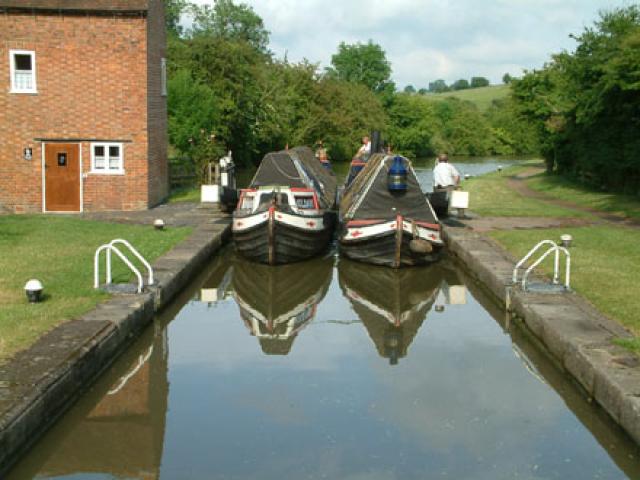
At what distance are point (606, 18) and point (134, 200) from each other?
680 inches

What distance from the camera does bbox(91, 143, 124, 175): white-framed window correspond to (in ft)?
75.2

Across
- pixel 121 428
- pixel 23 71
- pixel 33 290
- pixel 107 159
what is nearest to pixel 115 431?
pixel 121 428

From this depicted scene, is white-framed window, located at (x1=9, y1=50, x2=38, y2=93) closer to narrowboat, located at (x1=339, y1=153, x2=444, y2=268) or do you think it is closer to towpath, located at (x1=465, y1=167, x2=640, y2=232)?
narrowboat, located at (x1=339, y1=153, x2=444, y2=268)

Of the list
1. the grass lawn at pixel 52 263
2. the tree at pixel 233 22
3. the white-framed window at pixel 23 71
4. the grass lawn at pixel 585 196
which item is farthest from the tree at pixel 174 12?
the grass lawn at pixel 52 263

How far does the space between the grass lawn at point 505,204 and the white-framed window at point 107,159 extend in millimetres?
9972

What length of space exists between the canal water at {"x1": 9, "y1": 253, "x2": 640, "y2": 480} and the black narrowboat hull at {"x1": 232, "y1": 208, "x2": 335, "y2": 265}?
3.21 meters

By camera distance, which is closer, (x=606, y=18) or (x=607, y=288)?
(x=607, y=288)

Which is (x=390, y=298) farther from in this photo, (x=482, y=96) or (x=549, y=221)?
(x=482, y=96)

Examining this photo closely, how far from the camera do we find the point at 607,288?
40.8 ft

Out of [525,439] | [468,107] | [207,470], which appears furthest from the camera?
[468,107]

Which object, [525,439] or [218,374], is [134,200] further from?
[525,439]

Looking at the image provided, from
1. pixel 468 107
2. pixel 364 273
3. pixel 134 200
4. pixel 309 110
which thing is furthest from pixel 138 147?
pixel 468 107

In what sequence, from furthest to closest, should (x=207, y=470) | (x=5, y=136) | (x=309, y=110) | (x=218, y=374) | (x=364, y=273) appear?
(x=309, y=110), (x=5, y=136), (x=364, y=273), (x=218, y=374), (x=207, y=470)

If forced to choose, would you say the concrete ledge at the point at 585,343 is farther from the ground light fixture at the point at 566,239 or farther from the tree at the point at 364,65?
the tree at the point at 364,65
